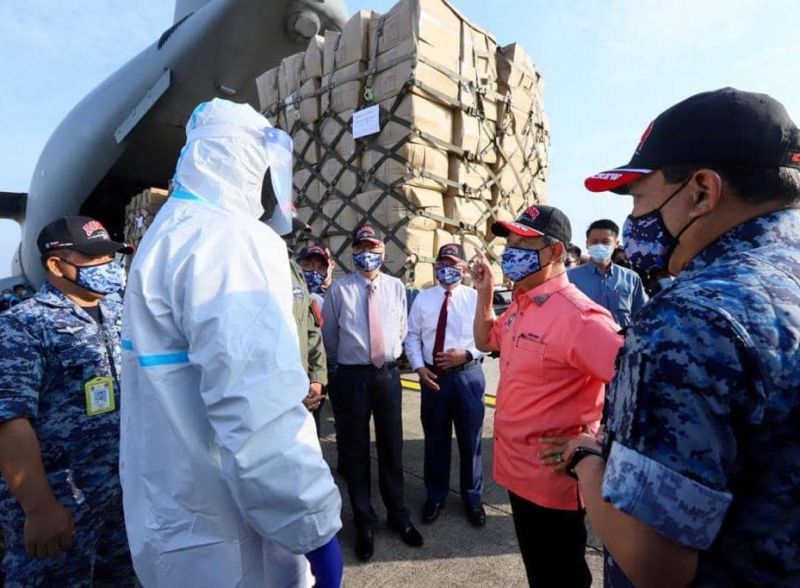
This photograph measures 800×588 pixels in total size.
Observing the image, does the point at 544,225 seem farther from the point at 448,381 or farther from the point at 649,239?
the point at 448,381

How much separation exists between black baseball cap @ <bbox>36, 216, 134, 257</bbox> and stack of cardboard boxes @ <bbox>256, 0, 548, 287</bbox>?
278 cm

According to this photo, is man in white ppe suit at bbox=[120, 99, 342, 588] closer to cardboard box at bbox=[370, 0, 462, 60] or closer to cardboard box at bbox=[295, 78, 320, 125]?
cardboard box at bbox=[370, 0, 462, 60]

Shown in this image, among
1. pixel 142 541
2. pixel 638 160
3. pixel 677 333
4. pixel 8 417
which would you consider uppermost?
pixel 638 160

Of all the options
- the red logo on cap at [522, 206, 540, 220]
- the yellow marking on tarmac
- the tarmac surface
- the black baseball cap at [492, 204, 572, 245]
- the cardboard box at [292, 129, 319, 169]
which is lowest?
the yellow marking on tarmac

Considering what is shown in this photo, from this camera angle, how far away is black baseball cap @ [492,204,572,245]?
6.81 feet

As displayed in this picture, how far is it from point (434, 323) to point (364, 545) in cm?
159

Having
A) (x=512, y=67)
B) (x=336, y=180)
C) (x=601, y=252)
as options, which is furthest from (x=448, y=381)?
(x=512, y=67)

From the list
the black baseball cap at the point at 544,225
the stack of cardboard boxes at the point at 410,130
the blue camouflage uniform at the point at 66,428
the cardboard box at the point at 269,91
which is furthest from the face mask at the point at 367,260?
the cardboard box at the point at 269,91

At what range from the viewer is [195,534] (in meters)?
1.11

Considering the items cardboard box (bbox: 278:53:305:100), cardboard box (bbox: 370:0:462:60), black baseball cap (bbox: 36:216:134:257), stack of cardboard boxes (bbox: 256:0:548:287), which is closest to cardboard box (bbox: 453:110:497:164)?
stack of cardboard boxes (bbox: 256:0:548:287)

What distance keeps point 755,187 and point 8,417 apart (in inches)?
90.2

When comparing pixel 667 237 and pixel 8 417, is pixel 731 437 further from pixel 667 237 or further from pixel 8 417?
pixel 8 417

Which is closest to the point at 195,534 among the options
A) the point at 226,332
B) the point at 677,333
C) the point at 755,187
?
the point at 226,332

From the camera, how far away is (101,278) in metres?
2.04
